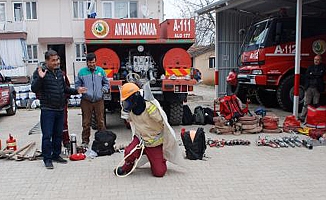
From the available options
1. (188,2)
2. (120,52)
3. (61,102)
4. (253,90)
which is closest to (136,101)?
(61,102)

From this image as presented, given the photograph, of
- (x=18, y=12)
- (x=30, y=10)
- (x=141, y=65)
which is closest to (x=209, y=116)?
(x=141, y=65)

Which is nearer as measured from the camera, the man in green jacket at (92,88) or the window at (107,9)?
the man in green jacket at (92,88)

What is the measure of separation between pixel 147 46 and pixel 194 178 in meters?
4.60

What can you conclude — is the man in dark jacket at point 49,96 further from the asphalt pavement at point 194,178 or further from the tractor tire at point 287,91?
A: the tractor tire at point 287,91

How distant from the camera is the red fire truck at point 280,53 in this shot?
11539mm

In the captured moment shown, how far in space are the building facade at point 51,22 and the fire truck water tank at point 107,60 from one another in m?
15.7

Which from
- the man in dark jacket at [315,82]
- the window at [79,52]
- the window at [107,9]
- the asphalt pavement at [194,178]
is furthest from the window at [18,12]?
the man in dark jacket at [315,82]

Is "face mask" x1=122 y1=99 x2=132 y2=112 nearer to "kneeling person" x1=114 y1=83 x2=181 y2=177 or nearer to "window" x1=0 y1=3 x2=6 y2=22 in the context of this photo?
"kneeling person" x1=114 y1=83 x2=181 y2=177

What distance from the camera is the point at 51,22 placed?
24.0 meters

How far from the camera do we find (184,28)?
28.0 feet

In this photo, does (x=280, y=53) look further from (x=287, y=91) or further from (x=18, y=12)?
(x=18, y=12)

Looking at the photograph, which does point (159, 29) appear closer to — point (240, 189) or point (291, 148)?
point (291, 148)

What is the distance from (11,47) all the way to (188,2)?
1527 centimetres

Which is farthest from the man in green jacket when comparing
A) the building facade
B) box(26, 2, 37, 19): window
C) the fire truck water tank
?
box(26, 2, 37, 19): window
